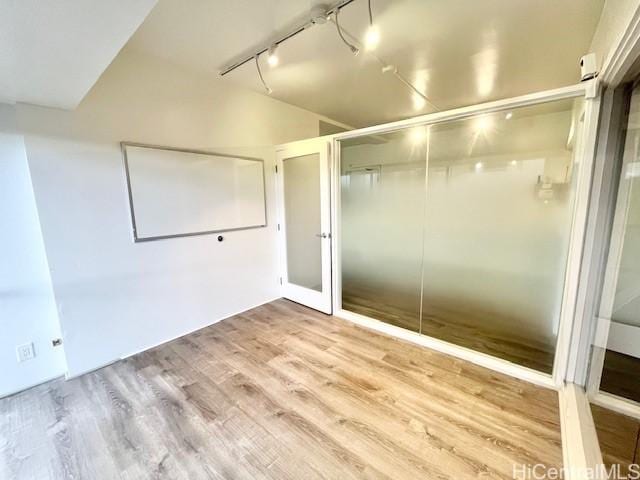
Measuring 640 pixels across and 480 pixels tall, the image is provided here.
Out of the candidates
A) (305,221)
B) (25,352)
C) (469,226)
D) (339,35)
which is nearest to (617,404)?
(469,226)

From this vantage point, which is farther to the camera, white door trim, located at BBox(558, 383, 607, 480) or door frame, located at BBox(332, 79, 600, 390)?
door frame, located at BBox(332, 79, 600, 390)

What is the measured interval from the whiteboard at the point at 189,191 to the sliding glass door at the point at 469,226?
45.6 inches

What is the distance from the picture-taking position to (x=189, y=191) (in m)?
2.64

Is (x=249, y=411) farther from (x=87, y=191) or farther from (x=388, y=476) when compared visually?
(x=87, y=191)

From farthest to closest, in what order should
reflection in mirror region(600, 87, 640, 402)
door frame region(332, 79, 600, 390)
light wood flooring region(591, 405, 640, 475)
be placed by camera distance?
door frame region(332, 79, 600, 390)
reflection in mirror region(600, 87, 640, 402)
light wood flooring region(591, 405, 640, 475)

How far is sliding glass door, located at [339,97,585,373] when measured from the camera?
204 centimetres

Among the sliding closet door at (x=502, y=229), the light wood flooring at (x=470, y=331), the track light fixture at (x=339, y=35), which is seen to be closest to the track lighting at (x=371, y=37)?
the track light fixture at (x=339, y=35)

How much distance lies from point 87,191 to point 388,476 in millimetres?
2812

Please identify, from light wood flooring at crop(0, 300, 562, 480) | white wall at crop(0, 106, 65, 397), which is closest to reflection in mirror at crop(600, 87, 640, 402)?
light wood flooring at crop(0, 300, 562, 480)

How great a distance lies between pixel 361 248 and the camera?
318 centimetres
